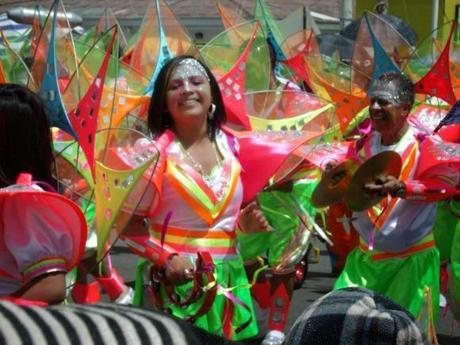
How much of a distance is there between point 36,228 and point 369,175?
2.20 metres

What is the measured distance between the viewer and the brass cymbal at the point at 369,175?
4.33 m

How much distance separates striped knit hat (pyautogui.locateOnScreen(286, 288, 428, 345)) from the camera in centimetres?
144

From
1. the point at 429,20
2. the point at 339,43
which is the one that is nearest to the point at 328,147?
the point at 339,43

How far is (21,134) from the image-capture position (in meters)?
2.63

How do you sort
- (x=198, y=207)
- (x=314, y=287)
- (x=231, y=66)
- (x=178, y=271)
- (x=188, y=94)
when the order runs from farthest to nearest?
(x=314, y=287), (x=231, y=66), (x=188, y=94), (x=198, y=207), (x=178, y=271)

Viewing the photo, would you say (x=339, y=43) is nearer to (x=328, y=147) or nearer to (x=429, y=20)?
(x=328, y=147)

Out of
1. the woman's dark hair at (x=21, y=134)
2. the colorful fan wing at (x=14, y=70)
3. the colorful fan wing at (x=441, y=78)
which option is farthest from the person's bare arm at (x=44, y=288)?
the colorful fan wing at (x=441, y=78)

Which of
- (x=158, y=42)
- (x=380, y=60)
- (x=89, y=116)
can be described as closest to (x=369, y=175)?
(x=89, y=116)

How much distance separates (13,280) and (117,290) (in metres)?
4.14

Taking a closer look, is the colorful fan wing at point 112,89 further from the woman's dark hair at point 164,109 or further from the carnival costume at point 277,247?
the carnival costume at point 277,247

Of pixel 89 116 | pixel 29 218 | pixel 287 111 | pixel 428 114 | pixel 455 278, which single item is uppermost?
pixel 89 116

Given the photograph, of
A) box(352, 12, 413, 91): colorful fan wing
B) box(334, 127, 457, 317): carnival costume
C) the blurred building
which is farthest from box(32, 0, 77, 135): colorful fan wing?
the blurred building

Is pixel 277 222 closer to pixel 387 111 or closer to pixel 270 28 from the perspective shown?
pixel 387 111

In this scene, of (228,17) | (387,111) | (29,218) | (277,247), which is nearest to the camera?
(29,218)
